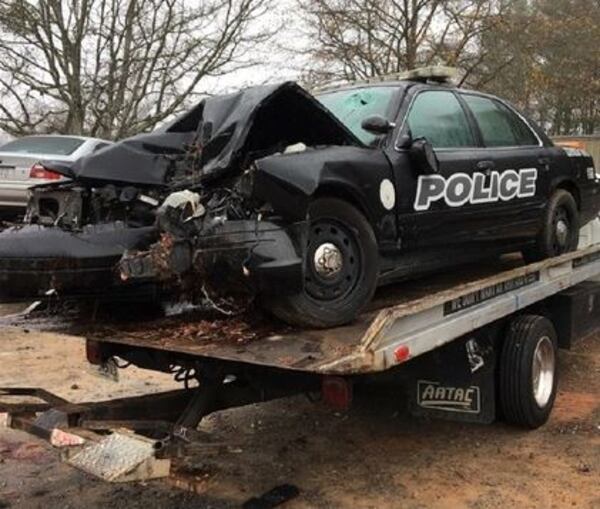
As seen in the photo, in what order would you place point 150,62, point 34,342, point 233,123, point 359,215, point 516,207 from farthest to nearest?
point 150,62
point 34,342
point 516,207
point 359,215
point 233,123

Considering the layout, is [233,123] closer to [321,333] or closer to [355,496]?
[321,333]

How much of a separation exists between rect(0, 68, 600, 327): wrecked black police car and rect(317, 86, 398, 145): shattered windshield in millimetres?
15

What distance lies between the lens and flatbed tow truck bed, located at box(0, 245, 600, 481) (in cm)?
358

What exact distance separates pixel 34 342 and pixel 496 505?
5829 mm

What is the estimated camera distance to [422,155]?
15.8 ft

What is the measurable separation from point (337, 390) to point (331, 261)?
738 millimetres

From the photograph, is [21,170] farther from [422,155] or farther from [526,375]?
[526,375]

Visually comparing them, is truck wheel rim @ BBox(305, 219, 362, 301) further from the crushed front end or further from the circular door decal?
the circular door decal

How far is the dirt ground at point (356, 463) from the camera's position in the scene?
436 centimetres

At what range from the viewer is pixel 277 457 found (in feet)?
16.7

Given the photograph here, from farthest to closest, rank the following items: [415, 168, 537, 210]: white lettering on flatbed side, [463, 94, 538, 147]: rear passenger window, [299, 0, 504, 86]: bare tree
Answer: [299, 0, 504, 86]: bare tree < [463, 94, 538, 147]: rear passenger window < [415, 168, 537, 210]: white lettering on flatbed side

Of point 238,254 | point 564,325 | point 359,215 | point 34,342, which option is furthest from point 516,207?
point 34,342

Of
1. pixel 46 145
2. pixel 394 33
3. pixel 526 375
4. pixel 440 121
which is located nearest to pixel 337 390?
pixel 526 375

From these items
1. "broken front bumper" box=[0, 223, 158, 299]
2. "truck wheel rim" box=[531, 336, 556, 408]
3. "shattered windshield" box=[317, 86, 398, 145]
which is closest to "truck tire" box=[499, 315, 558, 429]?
"truck wheel rim" box=[531, 336, 556, 408]
